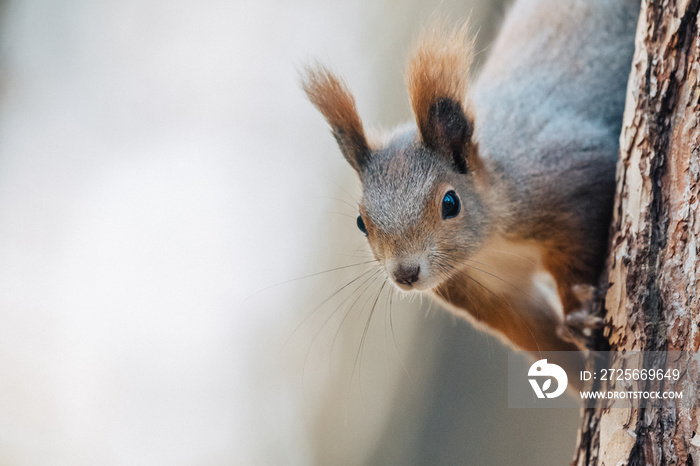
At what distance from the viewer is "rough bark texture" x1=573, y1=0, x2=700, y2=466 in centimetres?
62

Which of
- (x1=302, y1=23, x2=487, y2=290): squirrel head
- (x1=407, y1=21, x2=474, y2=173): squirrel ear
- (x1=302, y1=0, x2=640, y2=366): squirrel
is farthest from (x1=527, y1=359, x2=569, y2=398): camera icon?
(x1=407, y1=21, x2=474, y2=173): squirrel ear

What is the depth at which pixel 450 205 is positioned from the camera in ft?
2.73

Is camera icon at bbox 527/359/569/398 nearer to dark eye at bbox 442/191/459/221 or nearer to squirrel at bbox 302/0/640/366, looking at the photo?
squirrel at bbox 302/0/640/366

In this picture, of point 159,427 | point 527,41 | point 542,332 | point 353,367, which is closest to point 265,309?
point 353,367

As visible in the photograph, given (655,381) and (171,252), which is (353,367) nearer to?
(171,252)

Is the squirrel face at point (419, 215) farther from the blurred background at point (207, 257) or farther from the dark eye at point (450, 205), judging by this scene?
the blurred background at point (207, 257)

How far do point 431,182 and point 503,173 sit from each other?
127mm

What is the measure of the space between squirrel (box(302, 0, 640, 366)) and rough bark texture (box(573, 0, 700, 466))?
0.35 ft

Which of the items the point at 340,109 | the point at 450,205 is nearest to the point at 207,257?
the point at 340,109

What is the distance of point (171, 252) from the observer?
123cm

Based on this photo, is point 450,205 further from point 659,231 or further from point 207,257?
point 207,257

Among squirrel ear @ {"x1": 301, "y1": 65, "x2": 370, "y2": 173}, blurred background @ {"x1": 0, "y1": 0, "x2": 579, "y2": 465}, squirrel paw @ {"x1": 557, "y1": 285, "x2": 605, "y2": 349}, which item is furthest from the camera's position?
blurred background @ {"x1": 0, "y1": 0, "x2": 579, "y2": 465}

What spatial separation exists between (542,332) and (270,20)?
813mm

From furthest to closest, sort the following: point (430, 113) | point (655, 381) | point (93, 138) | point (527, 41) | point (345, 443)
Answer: point (93, 138) → point (345, 443) → point (527, 41) → point (430, 113) → point (655, 381)
